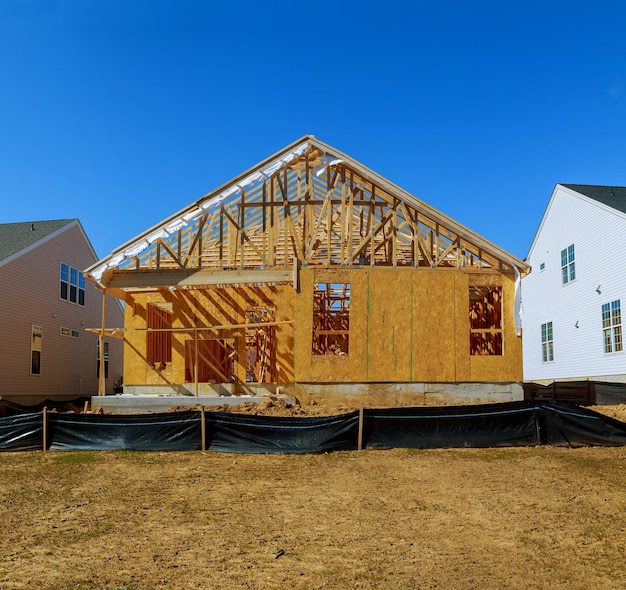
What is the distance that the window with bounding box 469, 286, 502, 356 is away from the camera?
2238cm

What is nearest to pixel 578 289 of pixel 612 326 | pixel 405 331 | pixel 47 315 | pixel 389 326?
pixel 612 326

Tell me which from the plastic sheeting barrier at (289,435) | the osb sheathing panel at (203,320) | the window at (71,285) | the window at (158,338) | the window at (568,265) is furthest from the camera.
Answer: the window at (71,285)

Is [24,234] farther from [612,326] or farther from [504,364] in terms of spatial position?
[612,326]

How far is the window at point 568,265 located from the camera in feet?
94.2

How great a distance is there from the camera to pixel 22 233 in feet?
93.3

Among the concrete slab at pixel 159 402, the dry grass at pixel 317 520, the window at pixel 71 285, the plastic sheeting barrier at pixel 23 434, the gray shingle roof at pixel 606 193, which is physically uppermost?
the gray shingle roof at pixel 606 193

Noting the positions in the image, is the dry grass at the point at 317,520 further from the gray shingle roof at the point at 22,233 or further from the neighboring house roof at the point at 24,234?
the gray shingle roof at the point at 22,233

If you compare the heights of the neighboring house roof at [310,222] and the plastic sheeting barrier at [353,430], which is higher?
the neighboring house roof at [310,222]

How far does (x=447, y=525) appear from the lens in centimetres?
991

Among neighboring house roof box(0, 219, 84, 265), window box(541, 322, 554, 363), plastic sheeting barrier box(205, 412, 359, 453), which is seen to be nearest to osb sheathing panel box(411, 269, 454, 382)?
plastic sheeting barrier box(205, 412, 359, 453)

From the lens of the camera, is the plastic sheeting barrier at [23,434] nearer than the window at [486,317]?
Yes

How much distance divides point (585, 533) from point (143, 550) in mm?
6042

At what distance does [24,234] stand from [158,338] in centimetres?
919

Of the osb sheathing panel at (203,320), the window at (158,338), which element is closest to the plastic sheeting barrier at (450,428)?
the osb sheathing panel at (203,320)
